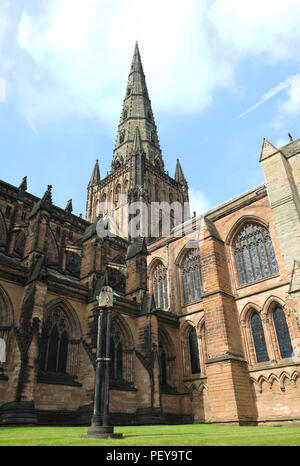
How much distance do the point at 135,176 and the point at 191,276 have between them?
62.8ft

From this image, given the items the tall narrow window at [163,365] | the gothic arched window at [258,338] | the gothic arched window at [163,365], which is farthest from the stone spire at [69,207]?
the gothic arched window at [258,338]

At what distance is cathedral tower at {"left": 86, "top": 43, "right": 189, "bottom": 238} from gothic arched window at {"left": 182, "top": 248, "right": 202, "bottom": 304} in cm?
1139

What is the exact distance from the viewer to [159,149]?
46.1 m

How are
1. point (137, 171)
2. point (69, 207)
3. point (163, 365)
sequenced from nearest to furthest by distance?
point (163, 365)
point (69, 207)
point (137, 171)

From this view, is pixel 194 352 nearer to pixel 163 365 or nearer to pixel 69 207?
pixel 163 365

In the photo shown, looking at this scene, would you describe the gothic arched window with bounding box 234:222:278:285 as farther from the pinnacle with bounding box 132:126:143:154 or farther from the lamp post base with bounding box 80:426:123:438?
the pinnacle with bounding box 132:126:143:154

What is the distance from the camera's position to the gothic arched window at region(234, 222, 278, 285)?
18413mm

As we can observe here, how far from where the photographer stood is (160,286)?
80.7 ft

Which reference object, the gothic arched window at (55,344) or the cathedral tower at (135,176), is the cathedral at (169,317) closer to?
the gothic arched window at (55,344)

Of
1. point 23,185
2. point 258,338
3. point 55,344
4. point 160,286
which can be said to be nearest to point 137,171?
point 23,185

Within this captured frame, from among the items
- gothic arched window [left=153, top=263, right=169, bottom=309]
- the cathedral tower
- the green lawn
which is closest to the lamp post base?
the green lawn
